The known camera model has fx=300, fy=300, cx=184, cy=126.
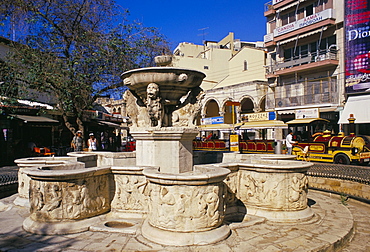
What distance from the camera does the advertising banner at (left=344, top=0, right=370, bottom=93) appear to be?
19.5m

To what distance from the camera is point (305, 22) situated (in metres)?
23.4

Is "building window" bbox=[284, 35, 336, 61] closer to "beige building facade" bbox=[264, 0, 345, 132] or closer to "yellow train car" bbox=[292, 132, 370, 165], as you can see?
"beige building facade" bbox=[264, 0, 345, 132]

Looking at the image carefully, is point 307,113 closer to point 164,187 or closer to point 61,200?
point 164,187

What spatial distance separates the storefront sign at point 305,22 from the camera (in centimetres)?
2178

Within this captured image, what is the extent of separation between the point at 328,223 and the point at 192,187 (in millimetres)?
2724

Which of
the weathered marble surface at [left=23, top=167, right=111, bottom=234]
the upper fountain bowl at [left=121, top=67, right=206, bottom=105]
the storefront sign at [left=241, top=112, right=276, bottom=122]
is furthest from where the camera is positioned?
the storefront sign at [left=241, top=112, right=276, bottom=122]

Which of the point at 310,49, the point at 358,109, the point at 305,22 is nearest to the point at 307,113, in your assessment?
the point at 358,109

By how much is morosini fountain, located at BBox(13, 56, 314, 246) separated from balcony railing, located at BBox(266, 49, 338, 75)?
18.6 meters

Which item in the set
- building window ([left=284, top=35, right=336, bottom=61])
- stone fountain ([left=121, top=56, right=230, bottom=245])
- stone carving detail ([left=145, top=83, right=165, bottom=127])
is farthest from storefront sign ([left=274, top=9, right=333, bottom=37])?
stone carving detail ([left=145, top=83, right=165, bottom=127])

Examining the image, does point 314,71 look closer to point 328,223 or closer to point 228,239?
point 328,223

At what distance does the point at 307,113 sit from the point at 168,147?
1940cm

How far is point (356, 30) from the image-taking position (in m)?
20.1

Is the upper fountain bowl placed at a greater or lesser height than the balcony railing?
lesser

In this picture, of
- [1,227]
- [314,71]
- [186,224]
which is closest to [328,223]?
[186,224]
